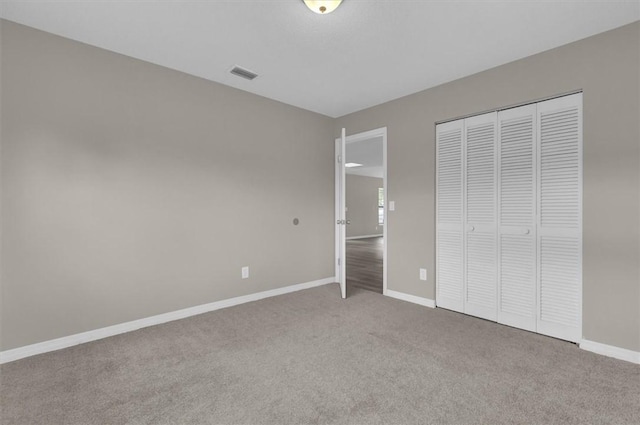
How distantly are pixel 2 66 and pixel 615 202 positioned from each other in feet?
15.4

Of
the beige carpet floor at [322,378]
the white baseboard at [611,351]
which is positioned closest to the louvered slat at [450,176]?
the beige carpet floor at [322,378]

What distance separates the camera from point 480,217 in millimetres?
3070

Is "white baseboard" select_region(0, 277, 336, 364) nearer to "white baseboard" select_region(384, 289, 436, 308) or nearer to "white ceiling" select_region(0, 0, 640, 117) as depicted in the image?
"white baseboard" select_region(384, 289, 436, 308)

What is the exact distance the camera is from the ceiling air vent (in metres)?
3.00

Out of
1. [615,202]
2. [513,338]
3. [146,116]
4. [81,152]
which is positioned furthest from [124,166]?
[615,202]

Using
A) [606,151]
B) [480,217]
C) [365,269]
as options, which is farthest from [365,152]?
[606,151]

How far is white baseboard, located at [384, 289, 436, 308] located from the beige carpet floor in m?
0.54

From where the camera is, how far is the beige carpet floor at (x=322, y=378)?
5.39ft

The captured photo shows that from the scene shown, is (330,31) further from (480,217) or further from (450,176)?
(480,217)

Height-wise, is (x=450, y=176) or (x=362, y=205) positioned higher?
(x=450, y=176)

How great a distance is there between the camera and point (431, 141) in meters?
3.45

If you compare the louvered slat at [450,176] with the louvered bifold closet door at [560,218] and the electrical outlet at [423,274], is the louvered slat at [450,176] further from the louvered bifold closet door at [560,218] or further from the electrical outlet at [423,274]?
the louvered bifold closet door at [560,218]

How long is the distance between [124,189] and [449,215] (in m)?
3.27

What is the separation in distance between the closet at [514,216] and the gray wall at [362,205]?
24.7 feet
